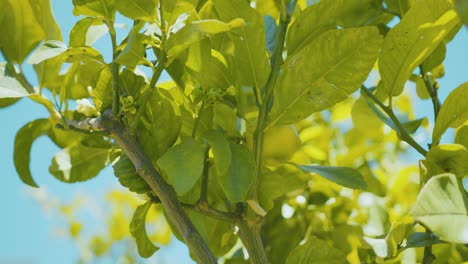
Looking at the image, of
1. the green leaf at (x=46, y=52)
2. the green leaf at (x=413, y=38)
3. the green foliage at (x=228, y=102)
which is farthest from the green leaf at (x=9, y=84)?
the green leaf at (x=413, y=38)

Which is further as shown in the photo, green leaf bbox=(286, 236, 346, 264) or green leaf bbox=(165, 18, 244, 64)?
green leaf bbox=(286, 236, 346, 264)

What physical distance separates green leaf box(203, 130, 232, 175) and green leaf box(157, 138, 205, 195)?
0.02 meters

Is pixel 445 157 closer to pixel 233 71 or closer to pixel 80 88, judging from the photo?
pixel 233 71

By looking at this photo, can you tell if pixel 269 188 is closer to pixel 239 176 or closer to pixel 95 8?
pixel 239 176

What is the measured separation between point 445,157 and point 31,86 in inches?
20.2

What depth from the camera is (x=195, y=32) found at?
54 cm

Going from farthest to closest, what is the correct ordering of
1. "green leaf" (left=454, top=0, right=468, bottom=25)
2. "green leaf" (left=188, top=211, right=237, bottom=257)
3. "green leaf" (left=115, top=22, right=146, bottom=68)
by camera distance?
"green leaf" (left=188, top=211, right=237, bottom=257) < "green leaf" (left=115, top=22, right=146, bottom=68) < "green leaf" (left=454, top=0, right=468, bottom=25)

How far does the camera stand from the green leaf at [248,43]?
25.3 inches

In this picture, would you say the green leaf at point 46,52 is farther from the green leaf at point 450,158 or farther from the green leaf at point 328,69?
the green leaf at point 450,158

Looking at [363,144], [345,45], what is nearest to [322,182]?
[363,144]

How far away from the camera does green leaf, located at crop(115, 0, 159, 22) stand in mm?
625

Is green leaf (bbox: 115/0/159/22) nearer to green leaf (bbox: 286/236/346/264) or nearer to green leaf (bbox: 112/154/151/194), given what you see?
green leaf (bbox: 112/154/151/194)

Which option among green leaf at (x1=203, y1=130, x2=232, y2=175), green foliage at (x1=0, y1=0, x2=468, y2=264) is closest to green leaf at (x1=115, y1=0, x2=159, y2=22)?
green foliage at (x1=0, y1=0, x2=468, y2=264)

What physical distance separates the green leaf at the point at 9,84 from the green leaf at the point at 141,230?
20 cm
